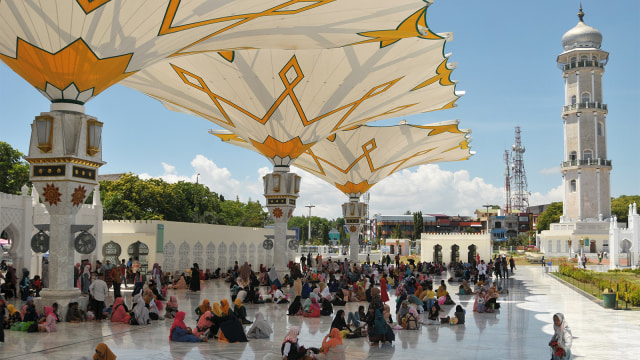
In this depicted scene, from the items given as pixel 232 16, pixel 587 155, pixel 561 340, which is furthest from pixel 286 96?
pixel 587 155

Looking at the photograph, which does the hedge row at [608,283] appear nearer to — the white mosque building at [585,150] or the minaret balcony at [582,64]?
the white mosque building at [585,150]

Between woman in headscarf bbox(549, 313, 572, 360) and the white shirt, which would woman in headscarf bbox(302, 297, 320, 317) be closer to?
the white shirt

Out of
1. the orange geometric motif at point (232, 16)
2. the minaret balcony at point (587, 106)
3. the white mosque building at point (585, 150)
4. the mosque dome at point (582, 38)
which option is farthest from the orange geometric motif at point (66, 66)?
the mosque dome at point (582, 38)

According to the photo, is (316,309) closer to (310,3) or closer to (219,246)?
(310,3)

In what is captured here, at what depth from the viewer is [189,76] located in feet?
57.1

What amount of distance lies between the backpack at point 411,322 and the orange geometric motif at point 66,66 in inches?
278

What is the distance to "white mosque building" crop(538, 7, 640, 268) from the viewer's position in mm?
52156

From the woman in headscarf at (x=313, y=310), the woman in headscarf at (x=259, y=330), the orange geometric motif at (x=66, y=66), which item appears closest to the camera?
the woman in headscarf at (x=259, y=330)

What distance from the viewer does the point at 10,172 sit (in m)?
35.6

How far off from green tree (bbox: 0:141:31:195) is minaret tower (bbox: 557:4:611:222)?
1725 inches

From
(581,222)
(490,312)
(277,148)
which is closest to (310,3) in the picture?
(490,312)

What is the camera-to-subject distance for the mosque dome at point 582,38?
174ft

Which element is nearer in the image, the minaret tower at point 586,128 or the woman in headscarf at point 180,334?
the woman in headscarf at point 180,334

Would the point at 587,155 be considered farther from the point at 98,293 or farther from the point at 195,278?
the point at 98,293
